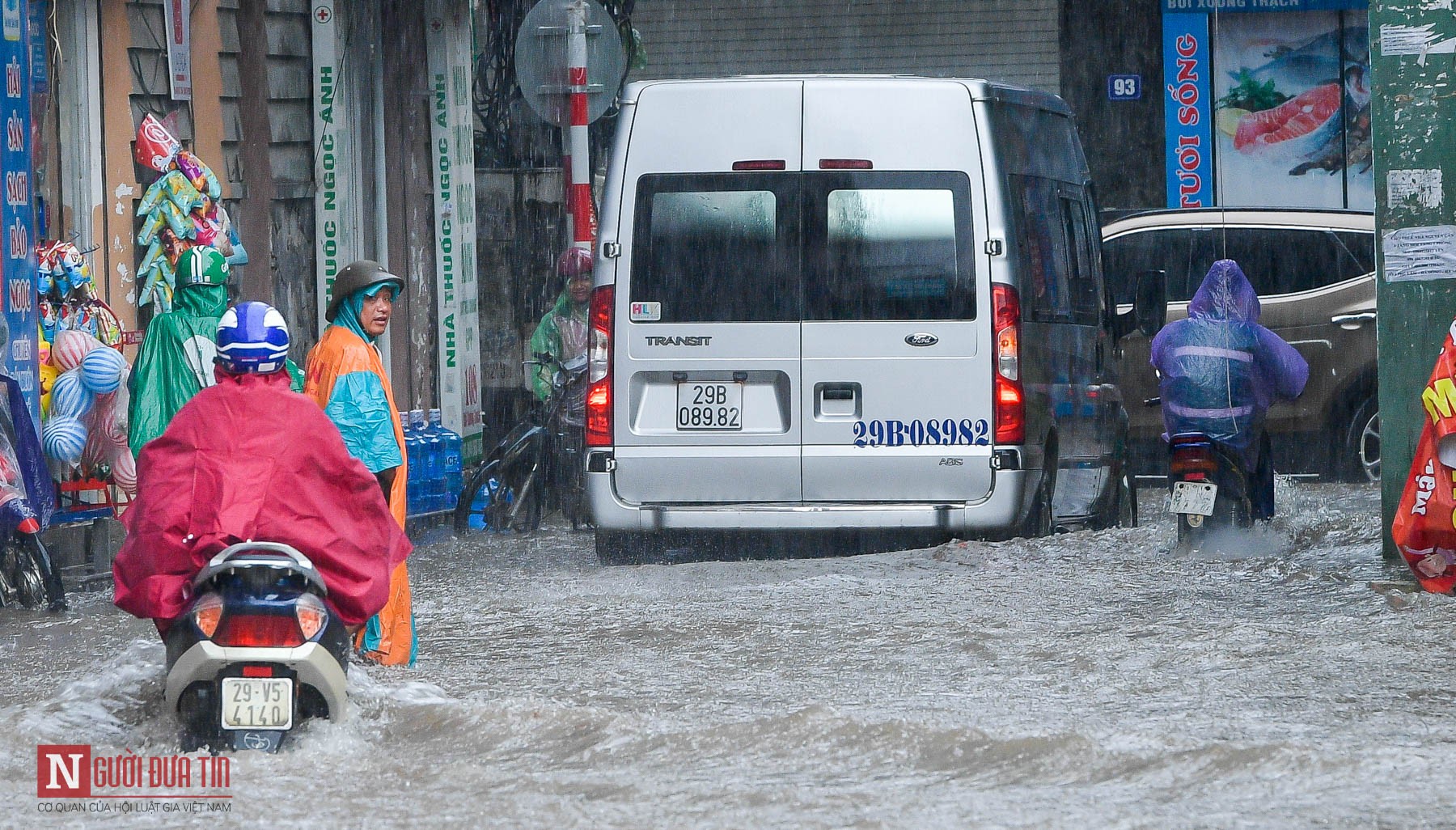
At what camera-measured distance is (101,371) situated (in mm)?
9875

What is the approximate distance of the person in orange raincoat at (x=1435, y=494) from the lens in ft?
26.9

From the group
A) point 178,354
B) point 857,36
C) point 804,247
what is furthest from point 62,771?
point 857,36

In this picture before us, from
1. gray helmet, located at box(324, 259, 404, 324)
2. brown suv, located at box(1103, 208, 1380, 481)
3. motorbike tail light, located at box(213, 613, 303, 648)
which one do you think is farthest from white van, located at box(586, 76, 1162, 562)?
motorbike tail light, located at box(213, 613, 303, 648)

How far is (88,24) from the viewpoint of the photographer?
11.3m

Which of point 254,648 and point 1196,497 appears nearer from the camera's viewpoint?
point 254,648

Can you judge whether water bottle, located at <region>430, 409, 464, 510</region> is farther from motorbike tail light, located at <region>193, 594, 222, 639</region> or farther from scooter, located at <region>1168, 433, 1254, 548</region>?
motorbike tail light, located at <region>193, 594, 222, 639</region>

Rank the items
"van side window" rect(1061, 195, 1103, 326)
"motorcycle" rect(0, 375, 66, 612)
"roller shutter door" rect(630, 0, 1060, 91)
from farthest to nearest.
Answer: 1. "roller shutter door" rect(630, 0, 1060, 91)
2. "van side window" rect(1061, 195, 1103, 326)
3. "motorcycle" rect(0, 375, 66, 612)

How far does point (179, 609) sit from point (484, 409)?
9715mm

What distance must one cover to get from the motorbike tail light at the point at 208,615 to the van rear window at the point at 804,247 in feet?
14.0

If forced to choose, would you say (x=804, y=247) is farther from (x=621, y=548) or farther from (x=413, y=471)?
(x=413, y=471)

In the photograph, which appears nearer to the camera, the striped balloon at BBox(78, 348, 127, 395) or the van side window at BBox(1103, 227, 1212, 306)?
the striped balloon at BBox(78, 348, 127, 395)

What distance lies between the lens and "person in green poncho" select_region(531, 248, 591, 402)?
519 inches

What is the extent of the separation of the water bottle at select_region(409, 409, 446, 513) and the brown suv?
4.22m

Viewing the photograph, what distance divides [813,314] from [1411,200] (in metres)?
2.59
